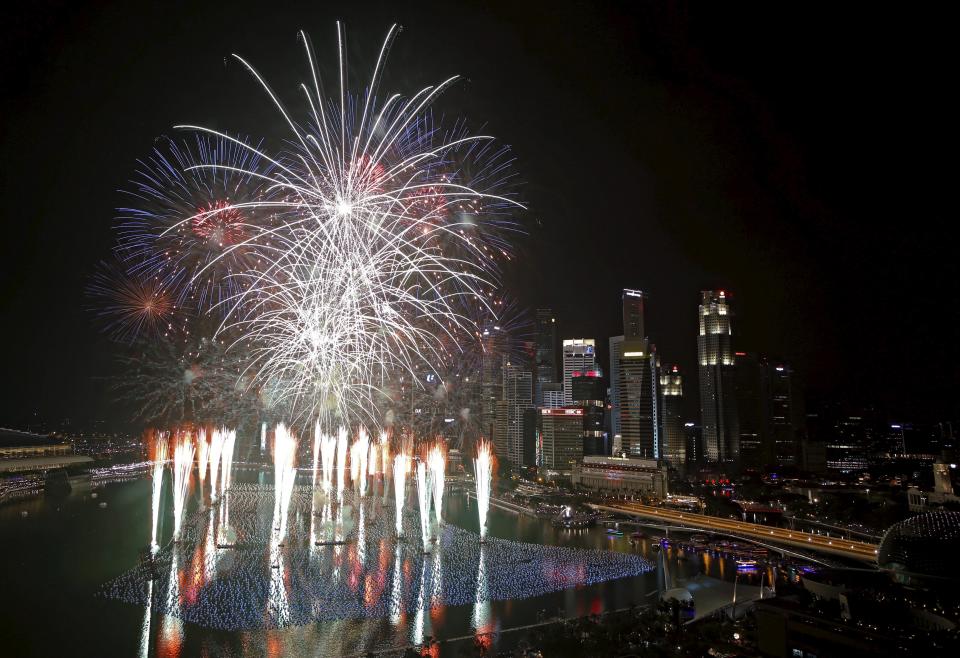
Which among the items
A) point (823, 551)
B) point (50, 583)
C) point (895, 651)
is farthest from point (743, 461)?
point (50, 583)

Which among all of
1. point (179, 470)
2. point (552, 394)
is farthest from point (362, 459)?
point (552, 394)

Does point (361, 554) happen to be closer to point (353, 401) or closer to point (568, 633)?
point (568, 633)

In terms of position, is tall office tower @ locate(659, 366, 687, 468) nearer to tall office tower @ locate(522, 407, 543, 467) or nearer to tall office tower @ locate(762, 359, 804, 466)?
tall office tower @ locate(762, 359, 804, 466)

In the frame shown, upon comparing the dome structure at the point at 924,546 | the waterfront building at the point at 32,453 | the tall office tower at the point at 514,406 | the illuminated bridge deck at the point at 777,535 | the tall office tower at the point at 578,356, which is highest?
the tall office tower at the point at 578,356

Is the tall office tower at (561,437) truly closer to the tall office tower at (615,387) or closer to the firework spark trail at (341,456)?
the tall office tower at (615,387)

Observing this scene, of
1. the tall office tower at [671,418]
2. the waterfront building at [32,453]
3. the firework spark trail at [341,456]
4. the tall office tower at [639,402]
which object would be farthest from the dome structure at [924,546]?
the tall office tower at [671,418]

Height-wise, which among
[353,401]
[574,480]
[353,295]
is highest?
[353,295]
